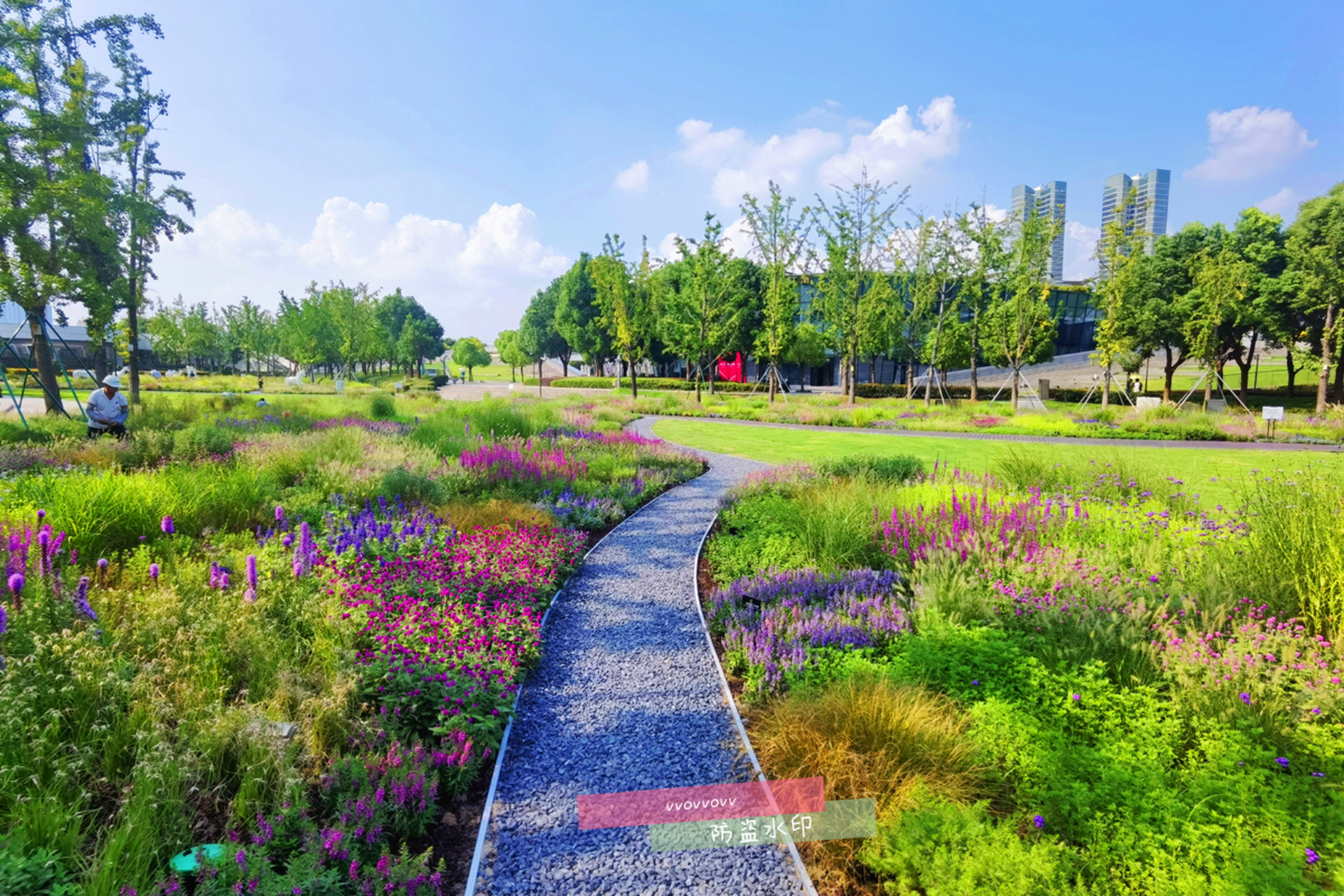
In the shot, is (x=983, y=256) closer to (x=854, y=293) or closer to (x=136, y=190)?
(x=854, y=293)

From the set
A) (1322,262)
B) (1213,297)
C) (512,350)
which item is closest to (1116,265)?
(1213,297)

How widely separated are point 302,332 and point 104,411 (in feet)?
147

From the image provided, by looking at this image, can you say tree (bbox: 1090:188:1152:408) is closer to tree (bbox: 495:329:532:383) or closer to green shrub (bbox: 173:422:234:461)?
green shrub (bbox: 173:422:234:461)

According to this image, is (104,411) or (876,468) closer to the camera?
(876,468)

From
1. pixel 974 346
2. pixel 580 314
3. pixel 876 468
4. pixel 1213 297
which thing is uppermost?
pixel 580 314

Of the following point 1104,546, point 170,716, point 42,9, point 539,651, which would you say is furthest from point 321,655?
point 42,9

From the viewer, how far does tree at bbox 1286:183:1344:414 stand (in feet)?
80.7

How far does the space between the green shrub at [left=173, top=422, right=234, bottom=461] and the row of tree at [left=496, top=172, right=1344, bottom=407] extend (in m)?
23.3

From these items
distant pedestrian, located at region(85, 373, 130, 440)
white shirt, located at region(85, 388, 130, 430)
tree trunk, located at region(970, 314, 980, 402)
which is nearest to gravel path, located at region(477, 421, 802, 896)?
distant pedestrian, located at region(85, 373, 130, 440)

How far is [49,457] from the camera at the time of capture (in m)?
8.45

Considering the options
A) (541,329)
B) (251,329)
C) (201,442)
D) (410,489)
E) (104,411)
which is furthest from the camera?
(541,329)

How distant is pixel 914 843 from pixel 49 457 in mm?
11777

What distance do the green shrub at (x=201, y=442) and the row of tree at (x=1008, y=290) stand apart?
915 inches

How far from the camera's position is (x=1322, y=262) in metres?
24.6
